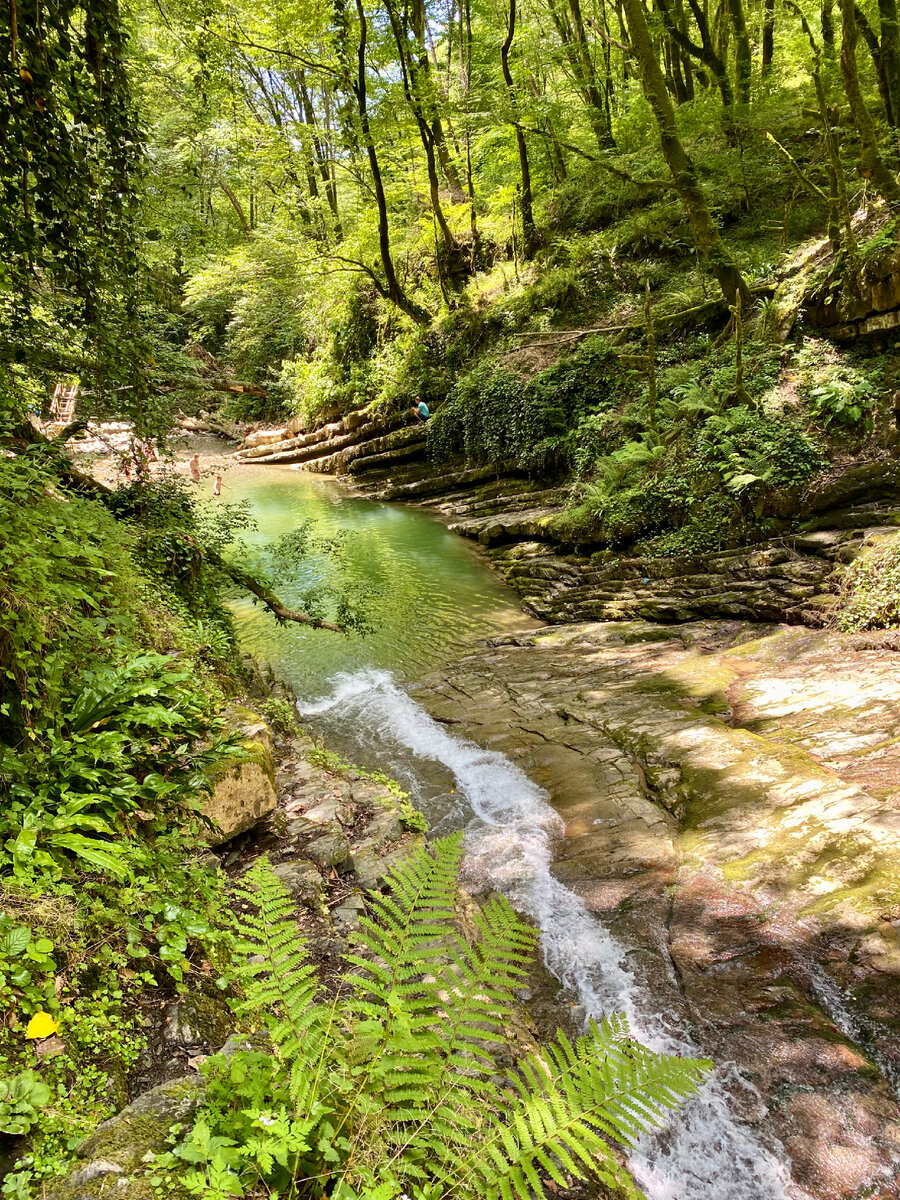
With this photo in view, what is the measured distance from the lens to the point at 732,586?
29.1 feet

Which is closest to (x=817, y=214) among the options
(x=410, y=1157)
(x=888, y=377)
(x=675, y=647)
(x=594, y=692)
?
(x=888, y=377)

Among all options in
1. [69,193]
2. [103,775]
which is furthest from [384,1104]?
[69,193]

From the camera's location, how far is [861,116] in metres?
8.75

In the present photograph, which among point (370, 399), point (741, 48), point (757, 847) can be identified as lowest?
point (757, 847)

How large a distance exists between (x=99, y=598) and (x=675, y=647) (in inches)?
278

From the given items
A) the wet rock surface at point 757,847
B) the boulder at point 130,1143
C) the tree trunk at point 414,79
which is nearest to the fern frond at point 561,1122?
the boulder at point 130,1143

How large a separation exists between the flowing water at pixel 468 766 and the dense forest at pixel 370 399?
324 mm

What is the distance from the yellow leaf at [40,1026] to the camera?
5.95 feet

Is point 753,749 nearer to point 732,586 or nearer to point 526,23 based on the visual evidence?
point 732,586

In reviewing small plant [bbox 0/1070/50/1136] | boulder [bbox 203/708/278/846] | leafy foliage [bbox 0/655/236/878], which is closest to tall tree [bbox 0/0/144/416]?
leafy foliage [bbox 0/655/236/878]

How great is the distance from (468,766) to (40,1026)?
5245 mm

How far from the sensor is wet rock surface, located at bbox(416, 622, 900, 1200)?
3143 mm

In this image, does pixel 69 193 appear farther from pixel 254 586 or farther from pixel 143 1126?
pixel 143 1126

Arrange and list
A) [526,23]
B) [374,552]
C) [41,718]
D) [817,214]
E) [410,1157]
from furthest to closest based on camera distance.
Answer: [526,23], [374,552], [817,214], [41,718], [410,1157]
